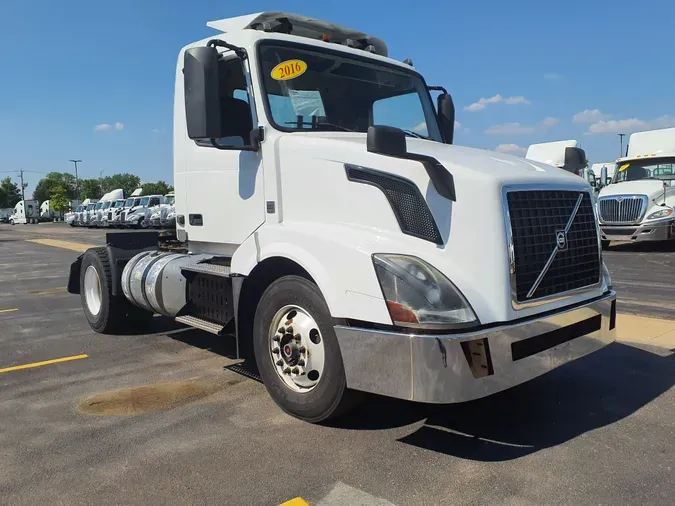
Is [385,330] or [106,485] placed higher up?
[385,330]

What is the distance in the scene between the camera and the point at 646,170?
1648cm

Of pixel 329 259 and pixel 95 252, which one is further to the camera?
pixel 95 252

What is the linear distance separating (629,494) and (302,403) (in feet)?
6.51

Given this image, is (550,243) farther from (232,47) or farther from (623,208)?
(623,208)

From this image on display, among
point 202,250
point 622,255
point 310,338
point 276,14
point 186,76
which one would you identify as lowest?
point 622,255

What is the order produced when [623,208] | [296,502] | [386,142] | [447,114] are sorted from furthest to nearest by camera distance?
1. [623,208]
2. [447,114]
3. [386,142]
4. [296,502]

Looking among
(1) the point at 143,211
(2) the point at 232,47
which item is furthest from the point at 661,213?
(1) the point at 143,211

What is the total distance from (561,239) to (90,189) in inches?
5153

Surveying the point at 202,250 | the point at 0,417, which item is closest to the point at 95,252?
the point at 202,250

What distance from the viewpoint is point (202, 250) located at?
5449mm

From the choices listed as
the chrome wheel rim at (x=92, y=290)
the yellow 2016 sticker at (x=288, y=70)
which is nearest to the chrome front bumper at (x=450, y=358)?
the yellow 2016 sticker at (x=288, y=70)

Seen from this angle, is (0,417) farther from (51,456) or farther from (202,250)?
(202,250)

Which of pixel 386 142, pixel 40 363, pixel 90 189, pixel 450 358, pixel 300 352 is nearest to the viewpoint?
pixel 450 358

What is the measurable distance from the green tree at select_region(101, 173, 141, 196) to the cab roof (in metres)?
138
